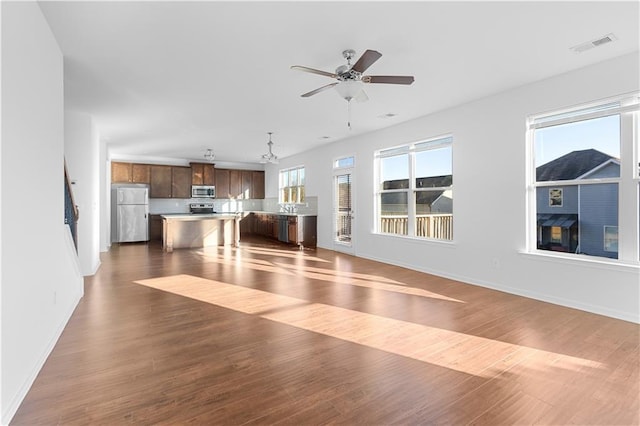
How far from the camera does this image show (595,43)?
9.87 ft

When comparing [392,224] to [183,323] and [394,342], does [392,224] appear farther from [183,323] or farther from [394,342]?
[183,323]

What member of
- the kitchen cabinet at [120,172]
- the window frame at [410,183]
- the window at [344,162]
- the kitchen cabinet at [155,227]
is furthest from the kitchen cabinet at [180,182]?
the window frame at [410,183]

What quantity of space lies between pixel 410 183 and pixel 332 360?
4163 millimetres

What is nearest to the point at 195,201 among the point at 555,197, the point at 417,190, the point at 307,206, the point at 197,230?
the point at 197,230

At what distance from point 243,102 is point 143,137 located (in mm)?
3562

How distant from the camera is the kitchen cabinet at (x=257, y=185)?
11.5m

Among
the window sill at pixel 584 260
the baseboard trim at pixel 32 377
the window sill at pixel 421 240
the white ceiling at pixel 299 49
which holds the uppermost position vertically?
the white ceiling at pixel 299 49

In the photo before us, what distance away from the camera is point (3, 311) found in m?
1.79

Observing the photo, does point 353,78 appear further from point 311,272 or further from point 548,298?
point 548,298

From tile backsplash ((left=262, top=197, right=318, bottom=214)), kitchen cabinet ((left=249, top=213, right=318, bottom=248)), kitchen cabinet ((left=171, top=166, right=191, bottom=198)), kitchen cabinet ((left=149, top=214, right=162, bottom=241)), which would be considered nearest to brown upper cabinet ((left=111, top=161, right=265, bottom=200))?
kitchen cabinet ((left=171, top=166, right=191, bottom=198))

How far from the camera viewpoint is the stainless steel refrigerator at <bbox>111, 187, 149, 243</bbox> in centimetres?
892

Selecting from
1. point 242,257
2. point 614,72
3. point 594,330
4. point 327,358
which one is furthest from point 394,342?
point 242,257

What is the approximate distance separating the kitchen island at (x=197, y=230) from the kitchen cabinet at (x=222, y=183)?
8.11 ft

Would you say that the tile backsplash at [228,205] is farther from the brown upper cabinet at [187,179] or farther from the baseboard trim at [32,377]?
the baseboard trim at [32,377]
